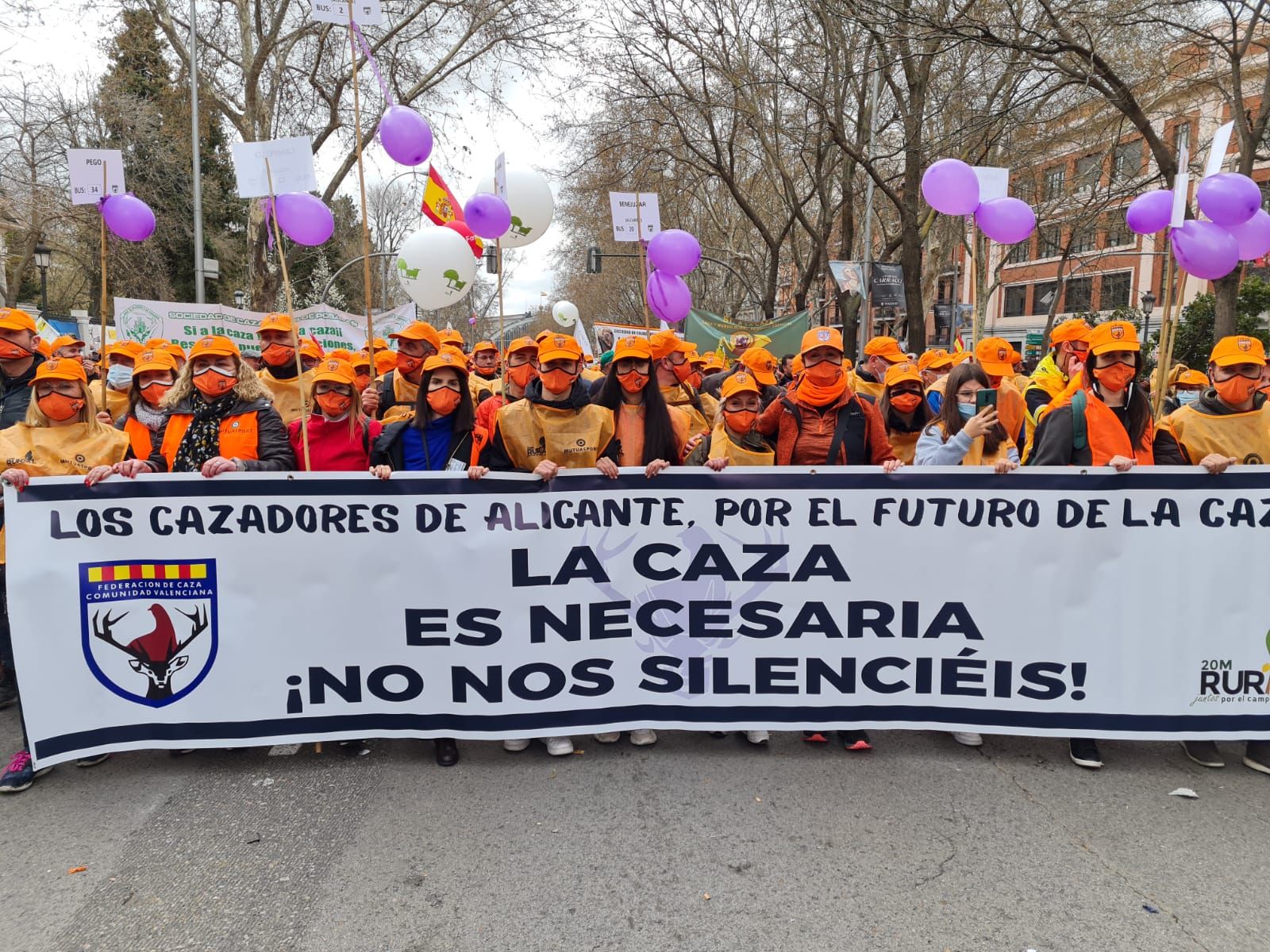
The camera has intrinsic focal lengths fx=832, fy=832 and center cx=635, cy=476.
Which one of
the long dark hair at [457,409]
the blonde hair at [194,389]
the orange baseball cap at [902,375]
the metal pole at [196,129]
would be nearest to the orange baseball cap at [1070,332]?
the orange baseball cap at [902,375]

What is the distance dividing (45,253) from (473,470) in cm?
2316

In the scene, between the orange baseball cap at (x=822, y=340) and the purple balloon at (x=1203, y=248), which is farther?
the purple balloon at (x=1203, y=248)

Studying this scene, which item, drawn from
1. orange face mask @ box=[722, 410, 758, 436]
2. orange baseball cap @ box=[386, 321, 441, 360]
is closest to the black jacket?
orange baseball cap @ box=[386, 321, 441, 360]

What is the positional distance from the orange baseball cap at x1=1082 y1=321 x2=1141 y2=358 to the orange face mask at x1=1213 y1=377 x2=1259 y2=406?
478 mm

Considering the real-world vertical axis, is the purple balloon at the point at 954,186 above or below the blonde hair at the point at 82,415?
above

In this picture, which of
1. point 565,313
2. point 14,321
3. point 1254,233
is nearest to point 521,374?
point 14,321

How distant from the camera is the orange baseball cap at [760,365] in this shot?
441 centimetres

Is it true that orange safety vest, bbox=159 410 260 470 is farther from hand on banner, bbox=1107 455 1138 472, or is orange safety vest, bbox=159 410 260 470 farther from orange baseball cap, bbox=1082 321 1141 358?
orange baseball cap, bbox=1082 321 1141 358

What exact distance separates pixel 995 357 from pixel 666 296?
337 cm

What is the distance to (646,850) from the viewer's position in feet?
9.84

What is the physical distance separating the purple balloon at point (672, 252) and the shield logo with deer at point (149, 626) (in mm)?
5514

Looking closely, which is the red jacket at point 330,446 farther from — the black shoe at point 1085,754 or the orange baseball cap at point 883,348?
the orange baseball cap at point 883,348

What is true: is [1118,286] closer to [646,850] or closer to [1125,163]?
[1125,163]

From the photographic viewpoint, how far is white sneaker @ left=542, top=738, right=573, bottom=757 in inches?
145
